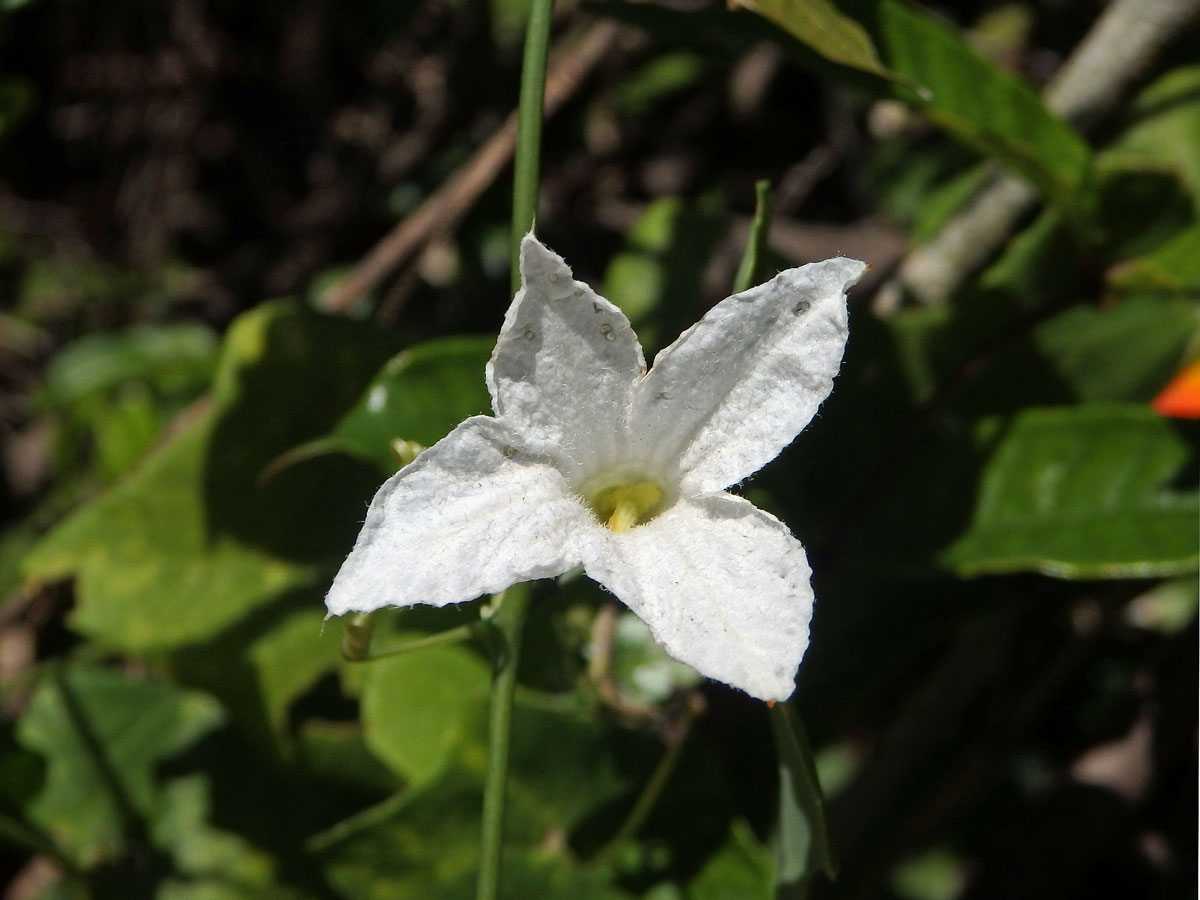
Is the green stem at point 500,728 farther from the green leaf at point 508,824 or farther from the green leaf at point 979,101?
the green leaf at point 979,101

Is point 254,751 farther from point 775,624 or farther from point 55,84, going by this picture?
point 55,84

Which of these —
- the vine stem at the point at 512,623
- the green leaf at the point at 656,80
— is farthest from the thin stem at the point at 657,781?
the green leaf at the point at 656,80

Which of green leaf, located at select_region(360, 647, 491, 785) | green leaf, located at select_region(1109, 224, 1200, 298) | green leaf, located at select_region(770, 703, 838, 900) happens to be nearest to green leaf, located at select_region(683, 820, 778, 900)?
green leaf, located at select_region(770, 703, 838, 900)

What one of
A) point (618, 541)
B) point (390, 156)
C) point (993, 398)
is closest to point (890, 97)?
point (993, 398)

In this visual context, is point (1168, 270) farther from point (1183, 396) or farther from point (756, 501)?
point (756, 501)

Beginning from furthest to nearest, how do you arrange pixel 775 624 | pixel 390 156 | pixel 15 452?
pixel 15 452 < pixel 390 156 < pixel 775 624

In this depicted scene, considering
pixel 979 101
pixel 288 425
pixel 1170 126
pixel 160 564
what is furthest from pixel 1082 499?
Result: pixel 160 564
